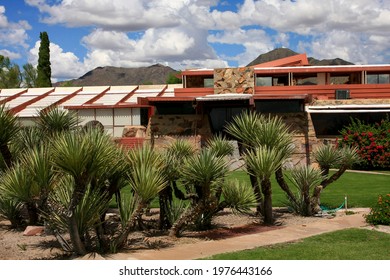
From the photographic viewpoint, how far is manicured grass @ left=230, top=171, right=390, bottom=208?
42.4ft

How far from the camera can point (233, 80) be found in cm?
2839

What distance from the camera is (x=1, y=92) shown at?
3806 cm

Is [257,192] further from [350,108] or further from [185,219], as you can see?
[350,108]

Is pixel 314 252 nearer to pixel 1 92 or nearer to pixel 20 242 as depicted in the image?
pixel 20 242

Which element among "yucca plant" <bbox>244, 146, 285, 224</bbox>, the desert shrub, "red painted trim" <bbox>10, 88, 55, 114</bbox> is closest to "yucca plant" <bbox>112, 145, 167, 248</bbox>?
"yucca plant" <bbox>244, 146, 285, 224</bbox>

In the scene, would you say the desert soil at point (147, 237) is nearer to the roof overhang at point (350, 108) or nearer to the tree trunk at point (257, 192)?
the tree trunk at point (257, 192)

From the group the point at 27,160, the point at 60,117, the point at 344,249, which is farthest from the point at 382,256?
the point at 60,117

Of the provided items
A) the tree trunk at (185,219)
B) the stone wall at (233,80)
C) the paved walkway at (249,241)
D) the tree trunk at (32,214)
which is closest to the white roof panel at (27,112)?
the stone wall at (233,80)

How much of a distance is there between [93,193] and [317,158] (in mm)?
6003

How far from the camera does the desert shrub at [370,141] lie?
74.2 ft

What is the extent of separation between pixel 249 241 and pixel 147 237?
6.15 feet

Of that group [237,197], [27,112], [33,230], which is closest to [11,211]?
[33,230]

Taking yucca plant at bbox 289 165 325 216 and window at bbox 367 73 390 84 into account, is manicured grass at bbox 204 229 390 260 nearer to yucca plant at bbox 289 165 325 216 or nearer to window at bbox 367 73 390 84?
yucca plant at bbox 289 165 325 216

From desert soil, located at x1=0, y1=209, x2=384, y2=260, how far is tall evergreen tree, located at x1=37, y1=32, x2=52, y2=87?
3978 cm
